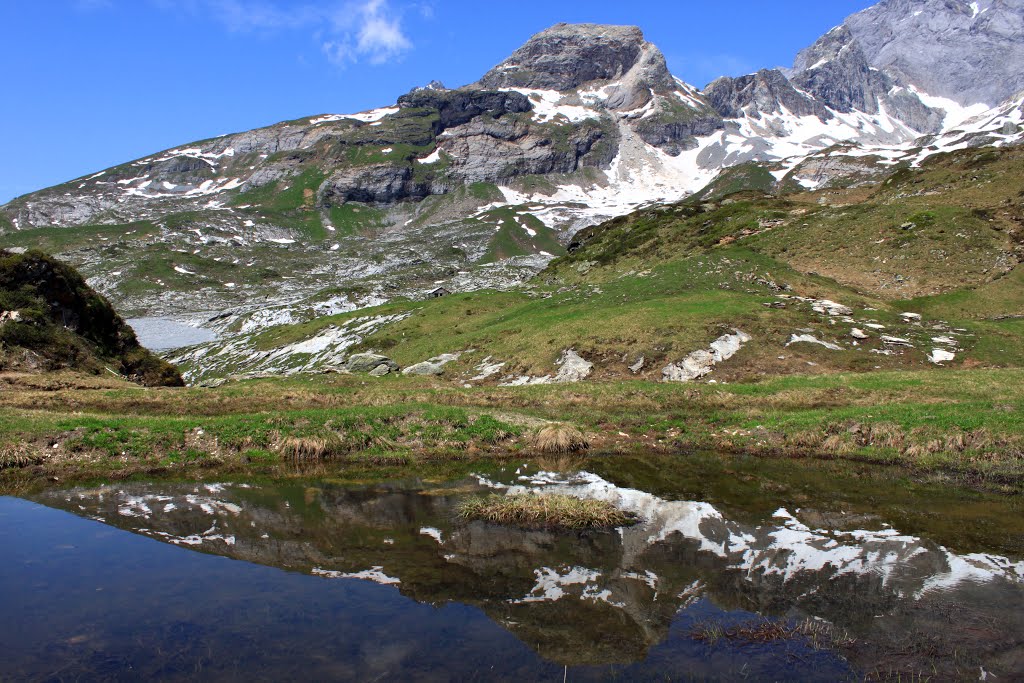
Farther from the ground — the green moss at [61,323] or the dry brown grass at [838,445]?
the green moss at [61,323]

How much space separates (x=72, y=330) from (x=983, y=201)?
78761 millimetres

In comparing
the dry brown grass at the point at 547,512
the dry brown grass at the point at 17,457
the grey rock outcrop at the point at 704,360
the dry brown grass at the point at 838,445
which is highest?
the grey rock outcrop at the point at 704,360

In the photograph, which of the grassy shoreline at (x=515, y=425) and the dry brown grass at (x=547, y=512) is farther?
the grassy shoreline at (x=515, y=425)

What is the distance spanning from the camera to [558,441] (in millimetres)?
23953

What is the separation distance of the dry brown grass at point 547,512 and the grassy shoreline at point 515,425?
24.2 ft

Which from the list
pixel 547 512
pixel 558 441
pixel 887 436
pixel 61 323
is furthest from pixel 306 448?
pixel 61 323

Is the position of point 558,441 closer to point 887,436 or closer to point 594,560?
point 594,560

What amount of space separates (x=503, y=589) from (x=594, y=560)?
238cm

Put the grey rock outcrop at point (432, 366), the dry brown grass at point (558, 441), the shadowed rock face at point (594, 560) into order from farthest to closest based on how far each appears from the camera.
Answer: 1. the grey rock outcrop at point (432, 366)
2. the dry brown grass at point (558, 441)
3. the shadowed rock face at point (594, 560)

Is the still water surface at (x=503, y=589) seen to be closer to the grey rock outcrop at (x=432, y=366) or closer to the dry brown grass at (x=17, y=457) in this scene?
the dry brown grass at (x=17, y=457)

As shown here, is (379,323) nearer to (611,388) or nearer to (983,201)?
(611,388)

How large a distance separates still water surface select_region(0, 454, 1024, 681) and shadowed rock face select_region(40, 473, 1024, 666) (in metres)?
0.06

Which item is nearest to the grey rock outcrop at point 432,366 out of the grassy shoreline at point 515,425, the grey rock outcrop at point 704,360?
the grassy shoreline at point 515,425

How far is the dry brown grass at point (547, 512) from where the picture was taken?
15.1 metres
